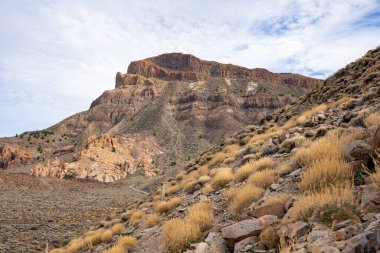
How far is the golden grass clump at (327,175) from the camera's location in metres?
5.97

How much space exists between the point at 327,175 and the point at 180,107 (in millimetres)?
112042

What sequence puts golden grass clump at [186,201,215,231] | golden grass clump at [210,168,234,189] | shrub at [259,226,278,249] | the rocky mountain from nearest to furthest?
shrub at [259,226,278,249], golden grass clump at [186,201,215,231], golden grass clump at [210,168,234,189], the rocky mountain

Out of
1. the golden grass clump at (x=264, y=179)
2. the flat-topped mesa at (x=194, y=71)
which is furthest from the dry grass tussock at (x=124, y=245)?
the flat-topped mesa at (x=194, y=71)

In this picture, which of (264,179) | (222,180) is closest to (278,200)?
(264,179)

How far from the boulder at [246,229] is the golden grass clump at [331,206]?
49 centimetres

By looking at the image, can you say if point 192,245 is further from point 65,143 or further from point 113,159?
point 65,143

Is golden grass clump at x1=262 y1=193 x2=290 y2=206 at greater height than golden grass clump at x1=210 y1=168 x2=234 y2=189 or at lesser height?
greater

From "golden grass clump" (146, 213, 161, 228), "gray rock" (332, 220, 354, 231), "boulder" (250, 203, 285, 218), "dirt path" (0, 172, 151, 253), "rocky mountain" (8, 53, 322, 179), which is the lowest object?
"dirt path" (0, 172, 151, 253)

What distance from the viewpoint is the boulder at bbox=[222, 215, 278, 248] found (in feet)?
18.2

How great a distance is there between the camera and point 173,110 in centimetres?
11744

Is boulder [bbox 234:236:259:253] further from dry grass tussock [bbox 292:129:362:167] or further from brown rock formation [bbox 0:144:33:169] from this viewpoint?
brown rock formation [bbox 0:144:33:169]

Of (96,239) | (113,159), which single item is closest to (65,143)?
(113,159)

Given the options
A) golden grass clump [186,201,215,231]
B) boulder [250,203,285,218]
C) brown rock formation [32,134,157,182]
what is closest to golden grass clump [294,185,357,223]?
boulder [250,203,285,218]

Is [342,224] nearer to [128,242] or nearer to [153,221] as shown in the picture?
[128,242]
